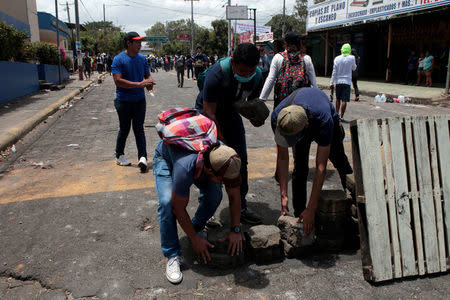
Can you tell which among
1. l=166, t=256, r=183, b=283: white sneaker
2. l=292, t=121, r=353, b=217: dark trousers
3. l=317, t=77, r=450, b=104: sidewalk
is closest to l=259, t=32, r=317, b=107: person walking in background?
l=292, t=121, r=353, b=217: dark trousers

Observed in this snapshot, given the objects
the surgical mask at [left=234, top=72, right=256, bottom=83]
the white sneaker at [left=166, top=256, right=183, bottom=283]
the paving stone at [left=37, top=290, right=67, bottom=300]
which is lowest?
the paving stone at [left=37, top=290, right=67, bottom=300]

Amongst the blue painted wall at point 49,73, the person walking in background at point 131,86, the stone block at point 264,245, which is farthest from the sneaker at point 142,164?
the blue painted wall at point 49,73

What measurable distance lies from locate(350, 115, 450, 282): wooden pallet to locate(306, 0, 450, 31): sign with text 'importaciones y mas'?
13.5m

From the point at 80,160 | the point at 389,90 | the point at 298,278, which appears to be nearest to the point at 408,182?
the point at 298,278

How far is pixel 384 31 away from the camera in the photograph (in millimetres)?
20047

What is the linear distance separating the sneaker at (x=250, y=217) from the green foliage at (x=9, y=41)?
1106 cm

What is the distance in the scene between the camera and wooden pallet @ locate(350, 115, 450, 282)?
2.51 metres

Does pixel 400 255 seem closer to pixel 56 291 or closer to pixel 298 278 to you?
pixel 298 278

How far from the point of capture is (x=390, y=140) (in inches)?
100

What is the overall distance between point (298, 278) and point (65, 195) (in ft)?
8.96

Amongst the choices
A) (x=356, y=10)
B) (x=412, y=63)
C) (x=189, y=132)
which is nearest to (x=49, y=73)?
(x=356, y=10)

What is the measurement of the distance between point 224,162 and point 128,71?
308 centimetres

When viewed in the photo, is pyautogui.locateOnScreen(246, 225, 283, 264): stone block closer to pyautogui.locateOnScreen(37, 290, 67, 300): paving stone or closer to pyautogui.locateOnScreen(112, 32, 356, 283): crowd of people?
pyautogui.locateOnScreen(112, 32, 356, 283): crowd of people

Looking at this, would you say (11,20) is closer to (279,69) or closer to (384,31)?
(279,69)
